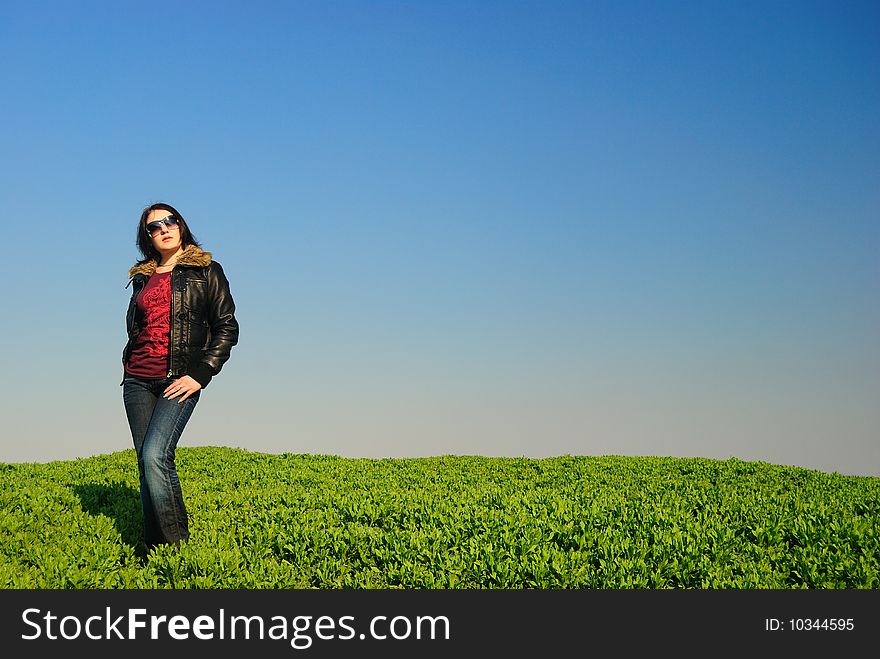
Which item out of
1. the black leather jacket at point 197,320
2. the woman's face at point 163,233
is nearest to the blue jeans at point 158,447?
the black leather jacket at point 197,320

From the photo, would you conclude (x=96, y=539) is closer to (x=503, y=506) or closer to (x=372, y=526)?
(x=372, y=526)

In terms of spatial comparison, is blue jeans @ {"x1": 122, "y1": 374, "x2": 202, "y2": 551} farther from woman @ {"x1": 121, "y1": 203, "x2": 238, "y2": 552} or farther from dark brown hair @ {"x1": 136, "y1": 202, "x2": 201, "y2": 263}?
dark brown hair @ {"x1": 136, "y1": 202, "x2": 201, "y2": 263}

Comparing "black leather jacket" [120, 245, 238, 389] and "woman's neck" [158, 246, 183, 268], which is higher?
"woman's neck" [158, 246, 183, 268]

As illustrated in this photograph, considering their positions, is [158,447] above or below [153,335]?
below

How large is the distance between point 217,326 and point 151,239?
57.7 inches

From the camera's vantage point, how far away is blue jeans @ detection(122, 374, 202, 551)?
23.4ft

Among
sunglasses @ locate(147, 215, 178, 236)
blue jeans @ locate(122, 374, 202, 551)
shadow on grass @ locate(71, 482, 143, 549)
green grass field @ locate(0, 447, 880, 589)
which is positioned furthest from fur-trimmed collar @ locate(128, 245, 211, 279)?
shadow on grass @ locate(71, 482, 143, 549)

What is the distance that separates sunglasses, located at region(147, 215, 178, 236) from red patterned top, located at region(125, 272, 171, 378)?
2.15 ft

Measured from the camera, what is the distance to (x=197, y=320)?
758 cm

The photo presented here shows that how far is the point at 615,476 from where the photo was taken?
16.3 metres

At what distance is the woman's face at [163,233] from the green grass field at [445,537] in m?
3.41

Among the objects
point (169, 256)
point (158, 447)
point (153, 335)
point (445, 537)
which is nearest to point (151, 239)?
point (169, 256)

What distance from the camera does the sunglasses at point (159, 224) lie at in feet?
25.8

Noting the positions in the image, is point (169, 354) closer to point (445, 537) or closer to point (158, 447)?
point (158, 447)
